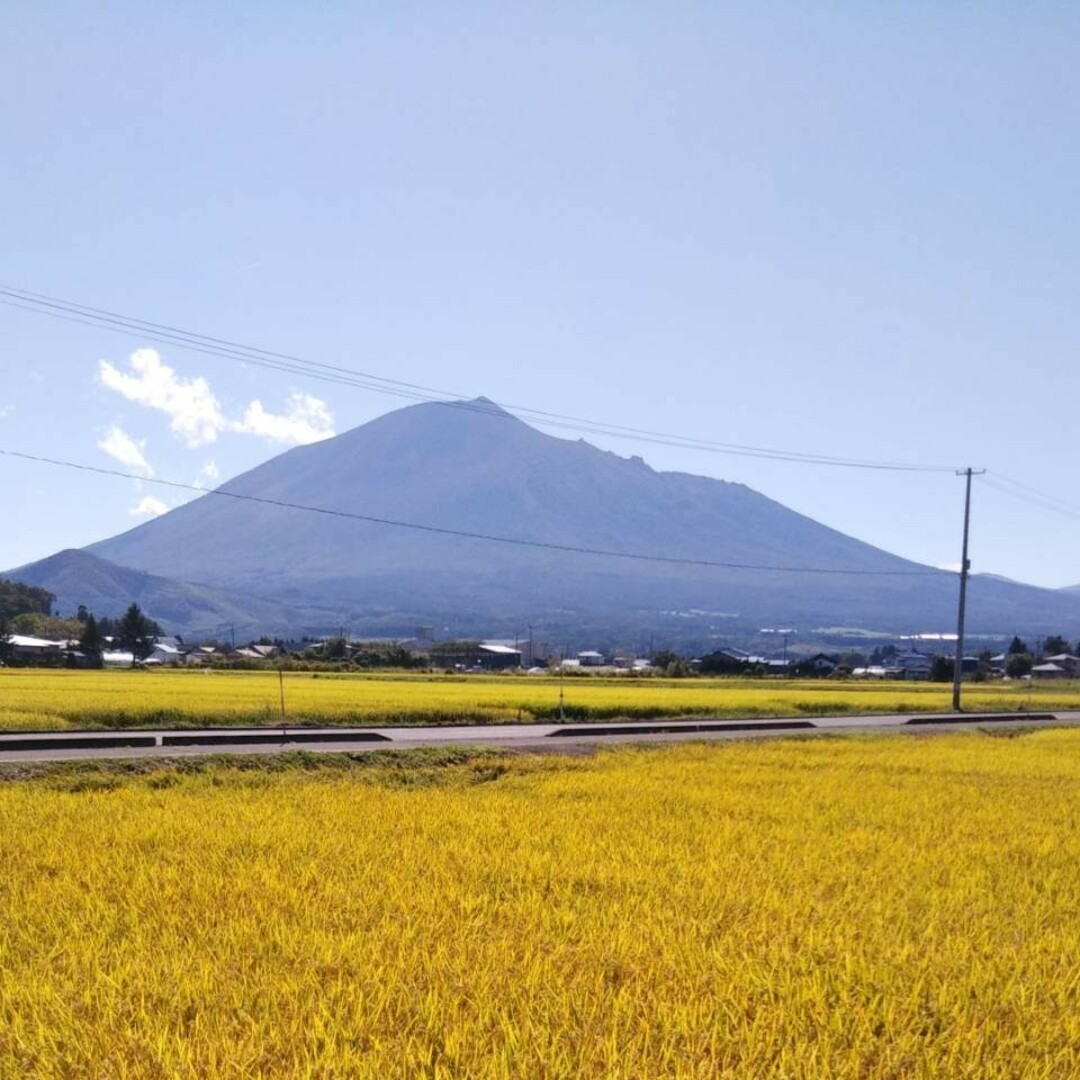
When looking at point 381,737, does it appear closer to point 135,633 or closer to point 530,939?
point 530,939

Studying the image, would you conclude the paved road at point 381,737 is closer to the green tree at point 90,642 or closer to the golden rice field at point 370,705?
the golden rice field at point 370,705

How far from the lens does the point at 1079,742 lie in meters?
28.2

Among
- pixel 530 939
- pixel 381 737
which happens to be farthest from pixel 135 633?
pixel 530 939

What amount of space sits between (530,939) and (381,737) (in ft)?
57.1

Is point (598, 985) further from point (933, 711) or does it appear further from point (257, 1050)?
point (933, 711)

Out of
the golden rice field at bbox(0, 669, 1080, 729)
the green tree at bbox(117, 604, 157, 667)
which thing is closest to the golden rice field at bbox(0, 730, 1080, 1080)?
the golden rice field at bbox(0, 669, 1080, 729)

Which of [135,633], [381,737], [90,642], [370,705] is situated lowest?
[90,642]

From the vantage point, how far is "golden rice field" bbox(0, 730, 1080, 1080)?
499 cm

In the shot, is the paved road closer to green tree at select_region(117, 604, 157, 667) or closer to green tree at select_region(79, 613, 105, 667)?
green tree at select_region(79, 613, 105, 667)

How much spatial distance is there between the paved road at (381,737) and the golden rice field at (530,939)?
254 inches

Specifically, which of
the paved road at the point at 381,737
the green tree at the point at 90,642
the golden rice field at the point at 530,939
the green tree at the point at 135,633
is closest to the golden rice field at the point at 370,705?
the paved road at the point at 381,737

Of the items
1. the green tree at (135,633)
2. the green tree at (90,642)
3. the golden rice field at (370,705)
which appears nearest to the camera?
the golden rice field at (370,705)

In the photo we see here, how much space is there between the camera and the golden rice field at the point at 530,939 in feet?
16.4

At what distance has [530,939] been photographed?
6766mm
